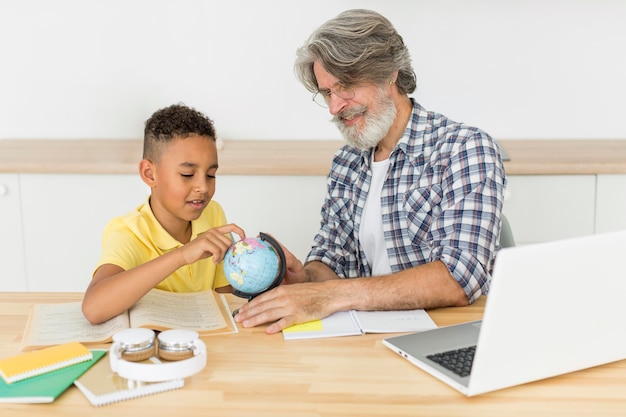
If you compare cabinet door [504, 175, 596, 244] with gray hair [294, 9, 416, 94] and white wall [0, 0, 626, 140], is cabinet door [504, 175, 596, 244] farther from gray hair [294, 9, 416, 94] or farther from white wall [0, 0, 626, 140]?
gray hair [294, 9, 416, 94]

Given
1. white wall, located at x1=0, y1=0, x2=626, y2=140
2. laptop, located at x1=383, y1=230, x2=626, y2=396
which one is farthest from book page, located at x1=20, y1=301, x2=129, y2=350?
white wall, located at x1=0, y1=0, x2=626, y2=140

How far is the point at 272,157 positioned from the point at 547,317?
189cm

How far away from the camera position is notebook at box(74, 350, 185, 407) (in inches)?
52.4

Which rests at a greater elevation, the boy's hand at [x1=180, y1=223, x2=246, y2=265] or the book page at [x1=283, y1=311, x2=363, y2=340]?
the boy's hand at [x1=180, y1=223, x2=246, y2=265]

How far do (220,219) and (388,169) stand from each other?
1.56 ft

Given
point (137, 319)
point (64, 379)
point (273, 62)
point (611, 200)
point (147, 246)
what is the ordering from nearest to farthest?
point (64, 379)
point (137, 319)
point (147, 246)
point (611, 200)
point (273, 62)

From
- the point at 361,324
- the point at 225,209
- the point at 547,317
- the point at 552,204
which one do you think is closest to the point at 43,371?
the point at 361,324

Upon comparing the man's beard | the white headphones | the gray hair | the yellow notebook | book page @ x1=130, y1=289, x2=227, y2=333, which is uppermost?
the gray hair

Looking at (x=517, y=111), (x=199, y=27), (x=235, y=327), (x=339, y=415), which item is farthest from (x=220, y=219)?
(x=517, y=111)

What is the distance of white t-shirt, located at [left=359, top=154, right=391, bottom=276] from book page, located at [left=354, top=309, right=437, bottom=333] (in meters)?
0.54

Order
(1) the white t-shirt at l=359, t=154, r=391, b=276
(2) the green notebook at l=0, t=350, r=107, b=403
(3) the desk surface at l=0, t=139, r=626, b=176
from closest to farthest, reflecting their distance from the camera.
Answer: (2) the green notebook at l=0, t=350, r=107, b=403 < (1) the white t-shirt at l=359, t=154, r=391, b=276 < (3) the desk surface at l=0, t=139, r=626, b=176

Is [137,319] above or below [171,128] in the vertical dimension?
below

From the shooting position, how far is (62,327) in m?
1.68

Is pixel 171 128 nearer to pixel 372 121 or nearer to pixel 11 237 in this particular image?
pixel 372 121
